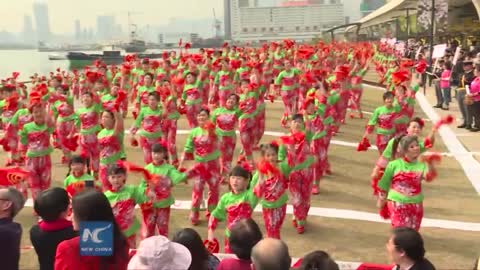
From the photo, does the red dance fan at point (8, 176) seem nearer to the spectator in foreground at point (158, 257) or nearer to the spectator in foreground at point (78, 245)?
the spectator in foreground at point (78, 245)

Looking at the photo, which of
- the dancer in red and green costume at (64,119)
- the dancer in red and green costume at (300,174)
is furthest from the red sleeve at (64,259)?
the dancer in red and green costume at (64,119)

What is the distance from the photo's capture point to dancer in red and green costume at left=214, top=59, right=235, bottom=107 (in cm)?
1559

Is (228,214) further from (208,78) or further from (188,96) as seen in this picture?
(208,78)

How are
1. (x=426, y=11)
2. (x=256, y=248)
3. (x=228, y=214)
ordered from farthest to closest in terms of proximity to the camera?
(x=426, y=11) → (x=228, y=214) → (x=256, y=248)

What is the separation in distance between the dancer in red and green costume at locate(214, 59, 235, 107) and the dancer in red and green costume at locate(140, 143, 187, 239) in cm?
878

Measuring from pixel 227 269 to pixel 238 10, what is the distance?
200 metres

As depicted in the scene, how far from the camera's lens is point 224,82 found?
1580 centimetres

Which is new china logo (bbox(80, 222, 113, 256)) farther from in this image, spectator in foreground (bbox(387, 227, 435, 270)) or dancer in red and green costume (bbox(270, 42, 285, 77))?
dancer in red and green costume (bbox(270, 42, 285, 77))

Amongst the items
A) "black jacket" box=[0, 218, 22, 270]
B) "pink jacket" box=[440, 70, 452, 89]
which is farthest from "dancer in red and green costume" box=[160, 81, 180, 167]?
"pink jacket" box=[440, 70, 452, 89]

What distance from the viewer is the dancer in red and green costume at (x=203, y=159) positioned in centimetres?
808

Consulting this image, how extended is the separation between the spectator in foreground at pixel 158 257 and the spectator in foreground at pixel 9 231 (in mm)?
1308

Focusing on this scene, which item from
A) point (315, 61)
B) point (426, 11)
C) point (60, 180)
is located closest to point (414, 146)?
point (60, 180)

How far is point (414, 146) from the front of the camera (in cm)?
614

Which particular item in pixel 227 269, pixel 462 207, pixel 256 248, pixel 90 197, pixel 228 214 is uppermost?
pixel 90 197
